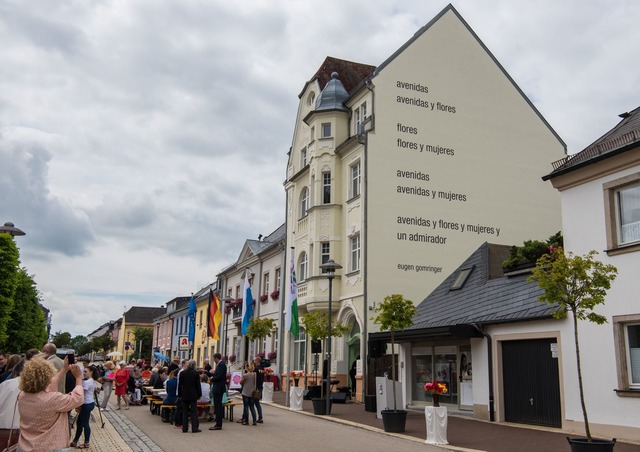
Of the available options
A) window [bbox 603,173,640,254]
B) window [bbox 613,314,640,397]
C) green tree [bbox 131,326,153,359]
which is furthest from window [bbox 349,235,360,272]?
green tree [bbox 131,326,153,359]

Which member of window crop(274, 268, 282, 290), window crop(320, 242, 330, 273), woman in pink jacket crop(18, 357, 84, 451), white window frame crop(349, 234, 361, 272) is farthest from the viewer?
window crop(274, 268, 282, 290)

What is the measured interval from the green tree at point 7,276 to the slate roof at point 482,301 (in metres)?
17.0

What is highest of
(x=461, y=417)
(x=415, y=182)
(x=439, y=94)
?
(x=439, y=94)

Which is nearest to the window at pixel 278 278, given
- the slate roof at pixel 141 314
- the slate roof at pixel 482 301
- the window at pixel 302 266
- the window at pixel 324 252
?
the window at pixel 302 266

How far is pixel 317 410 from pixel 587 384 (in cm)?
873

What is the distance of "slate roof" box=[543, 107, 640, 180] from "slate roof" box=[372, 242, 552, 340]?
3.59 m

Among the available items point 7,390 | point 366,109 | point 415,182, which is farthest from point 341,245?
point 7,390

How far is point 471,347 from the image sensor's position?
19.4 meters

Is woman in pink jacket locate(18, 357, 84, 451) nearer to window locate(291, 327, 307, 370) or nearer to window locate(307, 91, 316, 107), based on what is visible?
window locate(291, 327, 307, 370)

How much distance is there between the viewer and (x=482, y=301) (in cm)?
1998

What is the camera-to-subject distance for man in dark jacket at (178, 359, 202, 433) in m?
14.8

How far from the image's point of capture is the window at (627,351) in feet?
44.8

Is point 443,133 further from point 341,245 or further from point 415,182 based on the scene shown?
point 341,245

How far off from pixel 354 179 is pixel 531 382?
14.3 m
